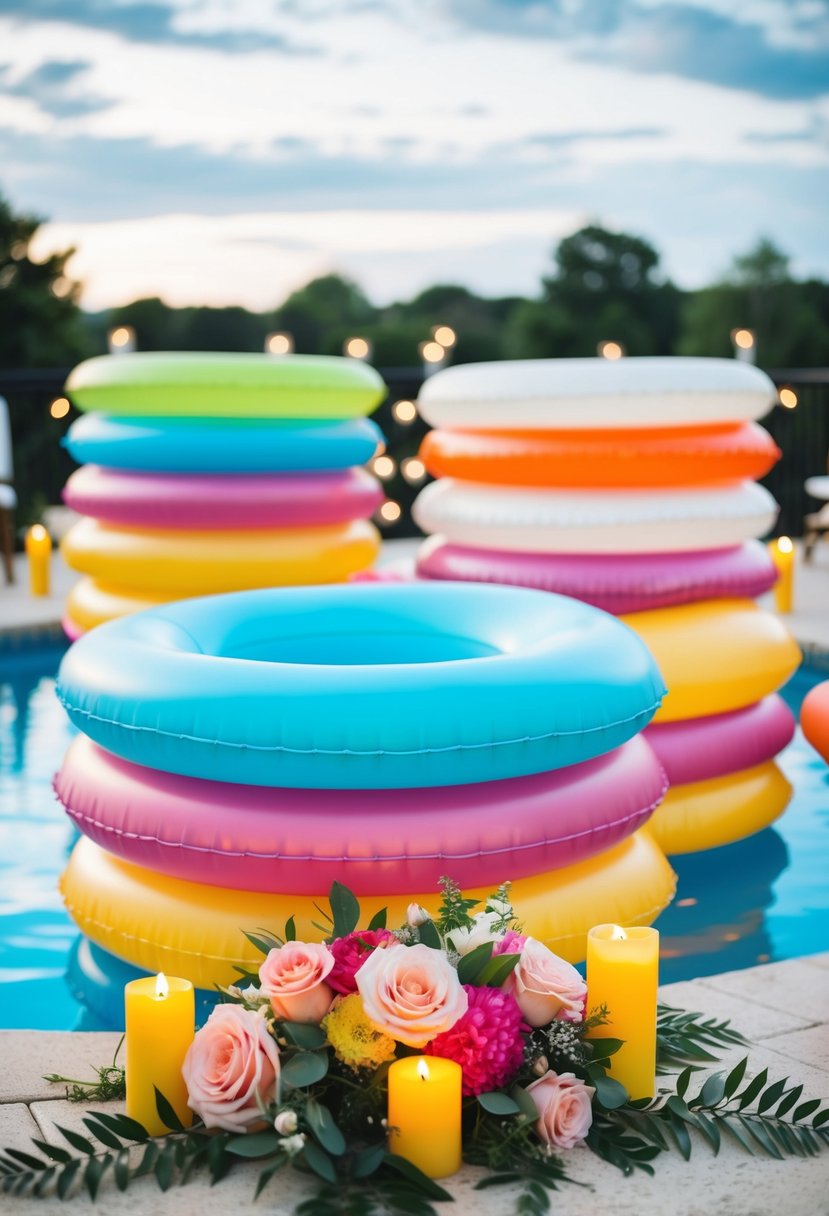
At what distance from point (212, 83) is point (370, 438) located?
10.3 meters

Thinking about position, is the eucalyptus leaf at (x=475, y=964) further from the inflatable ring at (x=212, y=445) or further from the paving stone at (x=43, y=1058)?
the inflatable ring at (x=212, y=445)

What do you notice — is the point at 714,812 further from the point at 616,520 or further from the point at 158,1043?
the point at 158,1043

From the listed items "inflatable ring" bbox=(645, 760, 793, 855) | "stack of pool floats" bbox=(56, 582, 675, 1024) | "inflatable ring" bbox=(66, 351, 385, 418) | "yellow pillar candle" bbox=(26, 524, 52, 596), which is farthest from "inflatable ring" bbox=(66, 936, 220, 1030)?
"yellow pillar candle" bbox=(26, 524, 52, 596)

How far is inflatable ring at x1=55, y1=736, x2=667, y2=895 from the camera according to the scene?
94.4 inches

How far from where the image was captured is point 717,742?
3670 millimetres

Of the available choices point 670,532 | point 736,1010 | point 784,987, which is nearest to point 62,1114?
point 736,1010

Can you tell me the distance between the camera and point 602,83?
15.6 meters

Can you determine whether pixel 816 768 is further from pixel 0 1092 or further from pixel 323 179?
pixel 323 179

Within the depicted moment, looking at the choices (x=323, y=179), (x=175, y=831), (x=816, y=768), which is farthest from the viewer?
(x=323, y=179)

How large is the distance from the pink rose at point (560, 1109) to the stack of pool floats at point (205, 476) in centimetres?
297

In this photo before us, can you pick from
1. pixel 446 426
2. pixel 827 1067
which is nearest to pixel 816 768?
pixel 446 426

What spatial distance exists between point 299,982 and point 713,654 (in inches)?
84.2

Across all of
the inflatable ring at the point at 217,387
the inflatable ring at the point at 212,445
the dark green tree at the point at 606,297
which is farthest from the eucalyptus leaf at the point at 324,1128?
the dark green tree at the point at 606,297

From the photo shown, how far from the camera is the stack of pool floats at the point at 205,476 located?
15.0 feet
